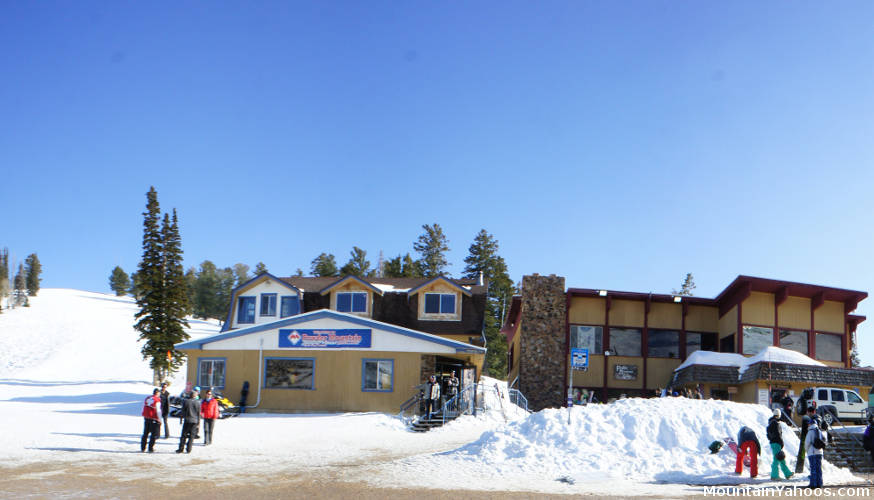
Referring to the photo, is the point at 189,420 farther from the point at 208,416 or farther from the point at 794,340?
the point at 794,340

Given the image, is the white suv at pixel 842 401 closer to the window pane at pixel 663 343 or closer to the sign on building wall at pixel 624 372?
the window pane at pixel 663 343

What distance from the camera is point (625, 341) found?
1411 inches

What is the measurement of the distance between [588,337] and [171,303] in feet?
88.4

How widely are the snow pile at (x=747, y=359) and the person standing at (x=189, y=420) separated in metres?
22.3

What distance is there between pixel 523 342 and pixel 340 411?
36.5 ft

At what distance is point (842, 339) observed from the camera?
35.0 meters

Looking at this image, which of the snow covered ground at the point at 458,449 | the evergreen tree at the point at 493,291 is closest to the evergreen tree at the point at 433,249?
the evergreen tree at the point at 493,291

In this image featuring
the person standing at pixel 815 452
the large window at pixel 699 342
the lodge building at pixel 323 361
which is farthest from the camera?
the large window at pixel 699 342

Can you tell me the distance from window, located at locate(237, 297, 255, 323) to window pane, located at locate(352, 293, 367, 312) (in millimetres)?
5619

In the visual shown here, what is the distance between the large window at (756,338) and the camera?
110 feet

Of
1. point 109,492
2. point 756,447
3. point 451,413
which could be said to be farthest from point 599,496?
point 451,413

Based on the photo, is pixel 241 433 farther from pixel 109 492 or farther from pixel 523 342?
pixel 523 342

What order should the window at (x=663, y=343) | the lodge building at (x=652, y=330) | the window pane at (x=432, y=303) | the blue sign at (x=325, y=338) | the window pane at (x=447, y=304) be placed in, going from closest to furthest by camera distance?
the blue sign at (x=325, y=338)
the lodge building at (x=652, y=330)
the window at (x=663, y=343)
the window pane at (x=447, y=304)
the window pane at (x=432, y=303)

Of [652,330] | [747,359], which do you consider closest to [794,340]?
[747,359]
